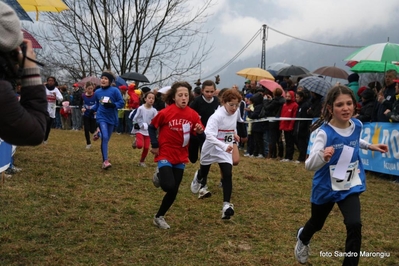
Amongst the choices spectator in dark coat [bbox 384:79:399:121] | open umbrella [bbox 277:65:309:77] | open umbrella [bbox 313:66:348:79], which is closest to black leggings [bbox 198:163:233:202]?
spectator in dark coat [bbox 384:79:399:121]

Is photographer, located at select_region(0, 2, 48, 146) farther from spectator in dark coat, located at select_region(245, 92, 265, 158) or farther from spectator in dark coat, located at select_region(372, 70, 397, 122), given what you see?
spectator in dark coat, located at select_region(245, 92, 265, 158)

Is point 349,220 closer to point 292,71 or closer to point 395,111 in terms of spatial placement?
point 395,111

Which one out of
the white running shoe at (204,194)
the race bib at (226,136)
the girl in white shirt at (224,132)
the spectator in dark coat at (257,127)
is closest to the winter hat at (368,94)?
the spectator in dark coat at (257,127)

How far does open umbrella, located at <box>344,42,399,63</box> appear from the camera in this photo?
44.0 ft

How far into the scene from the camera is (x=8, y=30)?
2.59 metres

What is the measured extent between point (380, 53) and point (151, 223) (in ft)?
31.4

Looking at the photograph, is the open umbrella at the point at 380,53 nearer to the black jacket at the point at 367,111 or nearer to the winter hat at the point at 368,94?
the winter hat at the point at 368,94

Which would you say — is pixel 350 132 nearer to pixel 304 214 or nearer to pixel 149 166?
pixel 304 214

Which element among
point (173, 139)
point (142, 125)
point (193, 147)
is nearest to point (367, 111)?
point (142, 125)

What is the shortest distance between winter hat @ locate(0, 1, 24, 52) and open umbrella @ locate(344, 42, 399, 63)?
12.2 meters

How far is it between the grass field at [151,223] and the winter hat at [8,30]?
8.79ft

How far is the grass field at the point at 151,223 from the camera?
5.04 m

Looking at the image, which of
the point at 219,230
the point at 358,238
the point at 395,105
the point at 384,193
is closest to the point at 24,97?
the point at 358,238

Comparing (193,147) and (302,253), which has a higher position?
(193,147)
